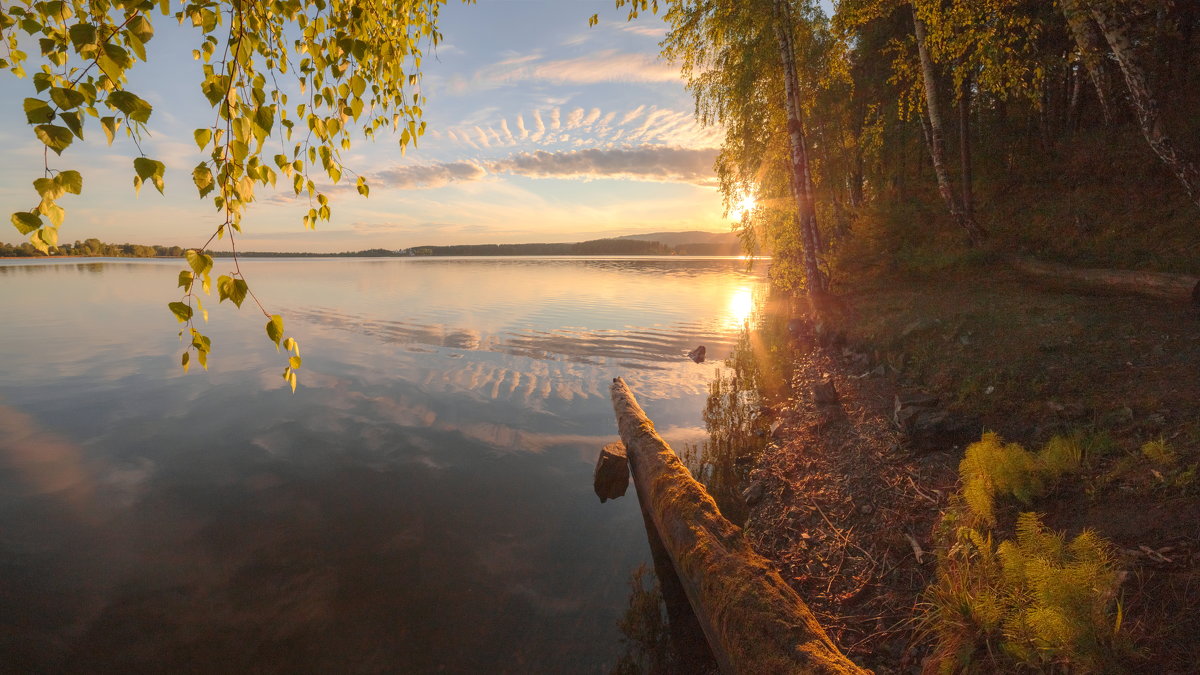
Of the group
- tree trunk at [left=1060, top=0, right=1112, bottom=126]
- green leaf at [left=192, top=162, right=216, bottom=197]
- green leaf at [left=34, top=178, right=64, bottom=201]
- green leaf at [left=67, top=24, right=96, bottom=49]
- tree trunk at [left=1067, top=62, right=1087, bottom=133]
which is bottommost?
green leaf at [left=34, top=178, right=64, bottom=201]

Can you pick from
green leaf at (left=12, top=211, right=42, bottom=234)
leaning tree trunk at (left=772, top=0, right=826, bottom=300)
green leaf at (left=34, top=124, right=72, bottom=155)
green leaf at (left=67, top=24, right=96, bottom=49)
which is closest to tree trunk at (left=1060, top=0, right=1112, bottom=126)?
leaning tree trunk at (left=772, top=0, right=826, bottom=300)

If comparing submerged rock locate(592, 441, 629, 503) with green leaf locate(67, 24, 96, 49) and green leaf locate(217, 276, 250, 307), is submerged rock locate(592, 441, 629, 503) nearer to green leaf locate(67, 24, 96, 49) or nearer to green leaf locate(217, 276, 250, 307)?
green leaf locate(217, 276, 250, 307)

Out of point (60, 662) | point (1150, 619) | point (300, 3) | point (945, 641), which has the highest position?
point (300, 3)

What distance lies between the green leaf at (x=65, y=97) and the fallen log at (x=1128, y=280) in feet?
44.2

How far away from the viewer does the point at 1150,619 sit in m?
2.85

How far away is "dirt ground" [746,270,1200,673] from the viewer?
11.3ft

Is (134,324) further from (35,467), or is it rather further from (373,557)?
(373,557)

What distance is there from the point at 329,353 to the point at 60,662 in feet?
41.5

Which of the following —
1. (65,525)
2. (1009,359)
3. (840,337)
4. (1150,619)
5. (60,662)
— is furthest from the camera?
(840,337)

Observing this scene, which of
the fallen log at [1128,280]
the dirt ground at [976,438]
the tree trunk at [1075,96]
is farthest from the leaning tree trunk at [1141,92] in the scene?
the tree trunk at [1075,96]

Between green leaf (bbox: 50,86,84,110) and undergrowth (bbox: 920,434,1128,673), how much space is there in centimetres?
536

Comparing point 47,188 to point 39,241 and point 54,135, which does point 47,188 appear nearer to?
point 54,135

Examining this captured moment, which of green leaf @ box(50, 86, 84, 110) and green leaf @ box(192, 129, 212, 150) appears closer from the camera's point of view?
green leaf @ box(50, 86, 84, 110)

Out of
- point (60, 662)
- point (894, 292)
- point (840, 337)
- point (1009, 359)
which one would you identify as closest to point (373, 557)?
point (60, 662)
